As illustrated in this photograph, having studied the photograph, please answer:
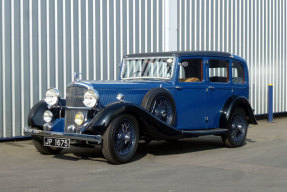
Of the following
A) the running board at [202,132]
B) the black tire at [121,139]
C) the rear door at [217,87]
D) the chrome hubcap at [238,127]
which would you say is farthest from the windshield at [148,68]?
the chrome hubcap at [238,127]

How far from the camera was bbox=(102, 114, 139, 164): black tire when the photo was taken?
676 centimetres

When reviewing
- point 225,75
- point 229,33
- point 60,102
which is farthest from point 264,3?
point 60,102

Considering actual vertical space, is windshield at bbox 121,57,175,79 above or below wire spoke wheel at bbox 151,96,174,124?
above

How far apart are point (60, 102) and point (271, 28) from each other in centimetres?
993

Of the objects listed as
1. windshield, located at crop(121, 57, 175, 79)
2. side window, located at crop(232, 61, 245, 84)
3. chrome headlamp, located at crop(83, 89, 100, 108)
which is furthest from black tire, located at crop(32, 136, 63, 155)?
side window, located at crop(232, 61, 245, 84)

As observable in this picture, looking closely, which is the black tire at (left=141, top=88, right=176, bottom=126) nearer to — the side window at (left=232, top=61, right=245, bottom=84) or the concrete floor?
the concrete floor

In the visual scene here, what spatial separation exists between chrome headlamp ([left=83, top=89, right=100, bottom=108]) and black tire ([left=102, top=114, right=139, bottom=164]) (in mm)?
423

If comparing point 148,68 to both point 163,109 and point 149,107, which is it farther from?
point 149,107

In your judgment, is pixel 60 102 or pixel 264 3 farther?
pixel 264 3

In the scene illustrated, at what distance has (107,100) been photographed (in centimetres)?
730

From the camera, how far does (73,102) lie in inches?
289

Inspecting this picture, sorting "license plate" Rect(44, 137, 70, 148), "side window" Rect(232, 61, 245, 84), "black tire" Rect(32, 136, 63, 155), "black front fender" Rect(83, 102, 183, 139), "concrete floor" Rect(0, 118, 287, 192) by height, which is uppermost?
"side window" Rect(232, 61, 245, 84)

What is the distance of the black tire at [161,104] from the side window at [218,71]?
1.24 m

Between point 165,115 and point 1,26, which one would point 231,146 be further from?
point 1,26
